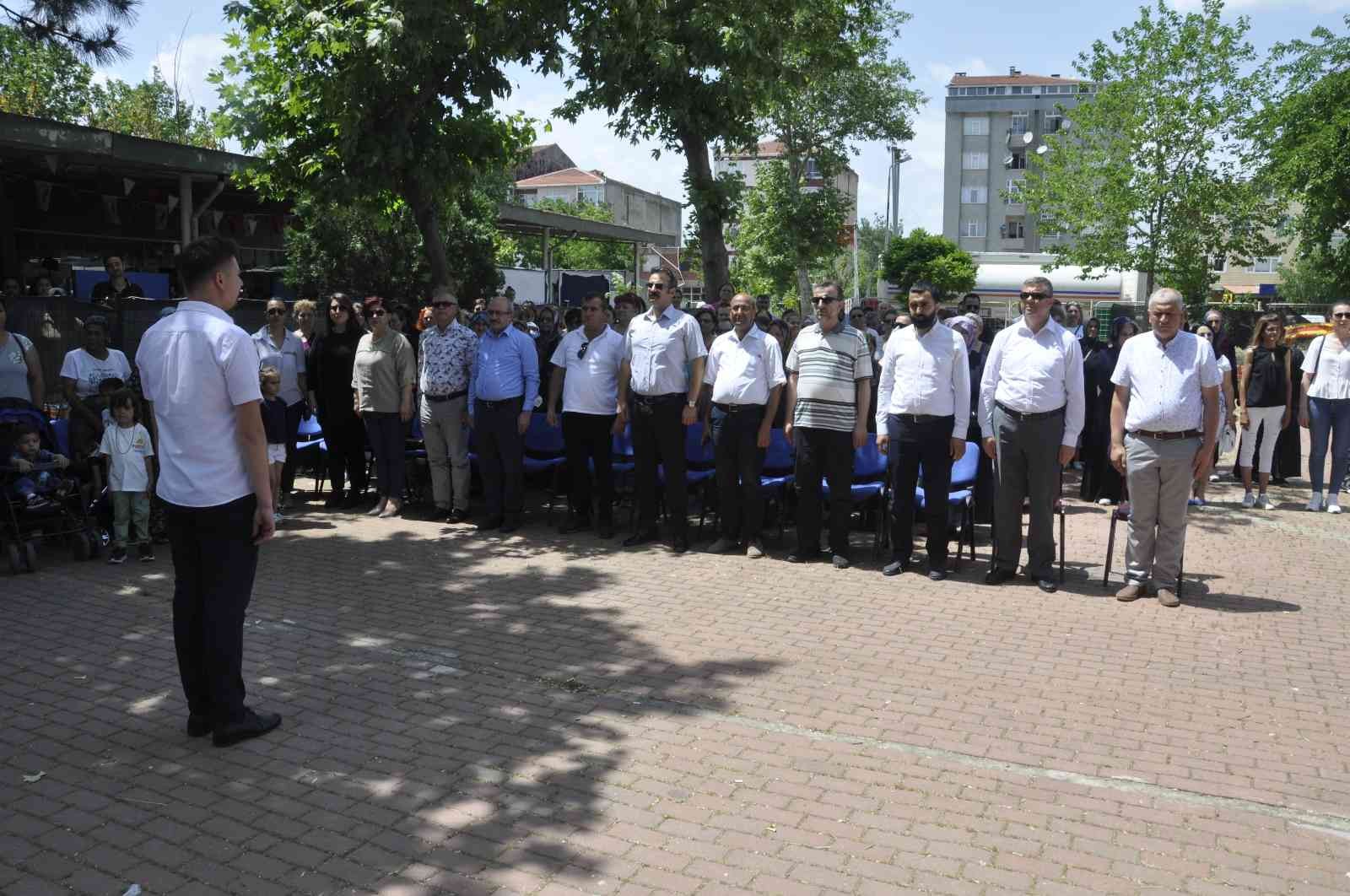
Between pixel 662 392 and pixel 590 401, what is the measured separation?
2.44ft

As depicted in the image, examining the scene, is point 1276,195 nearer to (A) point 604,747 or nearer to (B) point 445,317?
(B) point 445,317

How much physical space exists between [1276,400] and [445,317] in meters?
8.29

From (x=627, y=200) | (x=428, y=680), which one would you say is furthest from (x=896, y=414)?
(x=627, y=200)

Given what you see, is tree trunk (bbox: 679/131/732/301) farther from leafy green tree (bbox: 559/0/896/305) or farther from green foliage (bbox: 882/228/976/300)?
green foliage (bbox: 882/228/976/300)

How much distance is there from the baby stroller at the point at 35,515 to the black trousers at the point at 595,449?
3.70 metres

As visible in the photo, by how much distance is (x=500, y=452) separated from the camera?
9789 mm

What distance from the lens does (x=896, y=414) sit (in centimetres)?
809

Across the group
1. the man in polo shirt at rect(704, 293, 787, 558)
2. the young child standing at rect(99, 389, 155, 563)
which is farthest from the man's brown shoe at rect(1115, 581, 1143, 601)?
the young child standing at rect(99, 389, 155, 563)

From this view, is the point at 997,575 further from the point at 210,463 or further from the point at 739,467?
the point at 210,463

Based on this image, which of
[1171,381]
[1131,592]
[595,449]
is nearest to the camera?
[1171,381]

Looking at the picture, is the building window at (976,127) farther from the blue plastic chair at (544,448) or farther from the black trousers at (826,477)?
the black trousers at (826,477)

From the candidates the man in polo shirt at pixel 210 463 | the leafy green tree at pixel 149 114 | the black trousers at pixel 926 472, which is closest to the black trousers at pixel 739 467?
the black trousers at pixel 926 472

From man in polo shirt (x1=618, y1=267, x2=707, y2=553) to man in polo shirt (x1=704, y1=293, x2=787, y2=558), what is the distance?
0.21 metres

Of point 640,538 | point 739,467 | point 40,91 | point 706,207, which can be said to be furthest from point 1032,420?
point 40,91
